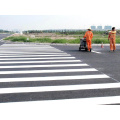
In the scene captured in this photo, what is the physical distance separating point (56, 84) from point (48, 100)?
1.38 meters

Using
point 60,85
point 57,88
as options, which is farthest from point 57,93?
point 60,85

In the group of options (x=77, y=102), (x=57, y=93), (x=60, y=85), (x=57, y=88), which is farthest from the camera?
(x=60, y=85)

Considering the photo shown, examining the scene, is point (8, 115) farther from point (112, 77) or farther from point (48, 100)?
point (112, 77)

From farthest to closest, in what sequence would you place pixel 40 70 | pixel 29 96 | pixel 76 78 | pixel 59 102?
pixel 40 70, pixel 76 78, pixel 29 96, pixel 59 102

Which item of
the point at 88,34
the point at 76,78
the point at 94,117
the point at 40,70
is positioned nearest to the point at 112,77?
the point at 76,78

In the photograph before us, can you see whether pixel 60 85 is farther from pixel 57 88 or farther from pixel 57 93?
pixel 57 93

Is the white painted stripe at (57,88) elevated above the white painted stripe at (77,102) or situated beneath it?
elevated above

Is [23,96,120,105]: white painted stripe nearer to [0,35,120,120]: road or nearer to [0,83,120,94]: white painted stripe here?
[0,35,120,120]: road

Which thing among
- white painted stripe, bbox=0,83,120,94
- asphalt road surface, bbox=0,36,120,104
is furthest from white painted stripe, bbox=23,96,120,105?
white painted stripe, bbox=0,83,120,94

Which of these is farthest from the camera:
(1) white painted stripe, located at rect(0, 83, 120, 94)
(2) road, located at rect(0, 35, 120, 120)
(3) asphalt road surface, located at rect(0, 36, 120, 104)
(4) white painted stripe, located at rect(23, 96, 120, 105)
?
(1) white painted stripe, located at rect(0, 83, 120, 94)

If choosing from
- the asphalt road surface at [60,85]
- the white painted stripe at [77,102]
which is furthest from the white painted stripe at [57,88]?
the white painted stripe at [77,102]

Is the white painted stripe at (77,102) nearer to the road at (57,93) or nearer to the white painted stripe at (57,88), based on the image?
the road at (57,93)

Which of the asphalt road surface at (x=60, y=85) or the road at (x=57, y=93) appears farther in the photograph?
the asphalt road surface at (x=60, y=85)

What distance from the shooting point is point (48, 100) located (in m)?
4.91
